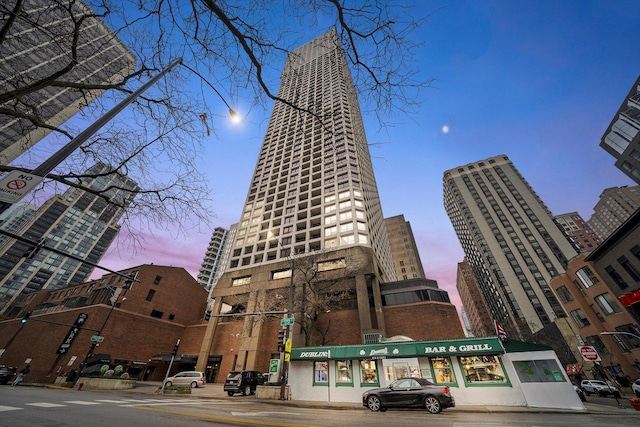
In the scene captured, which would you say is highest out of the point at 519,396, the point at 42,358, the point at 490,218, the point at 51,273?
the point at 490,218

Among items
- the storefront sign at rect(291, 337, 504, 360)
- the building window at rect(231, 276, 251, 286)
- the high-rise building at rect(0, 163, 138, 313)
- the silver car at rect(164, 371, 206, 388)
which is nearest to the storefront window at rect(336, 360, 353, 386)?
the storefront sign at rect(291, 337, 504, 360)

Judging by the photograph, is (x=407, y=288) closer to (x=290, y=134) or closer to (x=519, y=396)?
(x=519, y=396)

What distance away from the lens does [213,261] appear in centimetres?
10894

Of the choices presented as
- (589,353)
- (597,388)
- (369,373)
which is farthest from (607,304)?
(369,373)

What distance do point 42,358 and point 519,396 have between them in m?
50.9

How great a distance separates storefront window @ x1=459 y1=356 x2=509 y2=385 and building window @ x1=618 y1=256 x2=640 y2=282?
75.5ft

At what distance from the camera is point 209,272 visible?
4139 inches

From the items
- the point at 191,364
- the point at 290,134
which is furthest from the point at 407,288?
the point at 290,134

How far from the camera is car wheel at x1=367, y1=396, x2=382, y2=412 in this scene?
11.0 meters

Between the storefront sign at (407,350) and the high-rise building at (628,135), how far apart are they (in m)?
61.4

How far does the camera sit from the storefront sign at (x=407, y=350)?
42.8 feet

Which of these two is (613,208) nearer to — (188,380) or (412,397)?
(412,397)

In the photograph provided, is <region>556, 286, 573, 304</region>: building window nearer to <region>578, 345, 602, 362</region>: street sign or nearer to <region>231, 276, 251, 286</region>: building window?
<region>578, 345, 602, 362</region>: street sign

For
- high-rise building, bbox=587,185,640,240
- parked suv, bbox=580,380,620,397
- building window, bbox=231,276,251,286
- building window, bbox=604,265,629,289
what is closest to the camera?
parked suv, bbox=580,380,620,397
